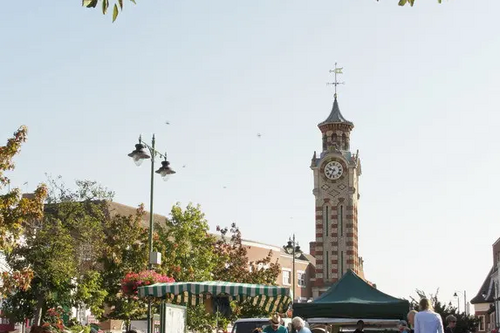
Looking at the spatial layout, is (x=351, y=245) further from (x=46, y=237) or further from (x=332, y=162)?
(x=46, y=237)

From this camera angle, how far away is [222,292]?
20.8 meters

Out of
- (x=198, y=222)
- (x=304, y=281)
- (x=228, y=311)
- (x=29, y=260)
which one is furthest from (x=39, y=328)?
(x=304, y=281)

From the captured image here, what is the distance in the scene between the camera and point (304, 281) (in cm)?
8894

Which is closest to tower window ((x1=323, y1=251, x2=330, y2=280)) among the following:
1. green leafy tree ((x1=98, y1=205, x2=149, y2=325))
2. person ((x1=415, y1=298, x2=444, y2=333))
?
green leafy tree ((x1=98, y1=205, x2=149, y2=325))

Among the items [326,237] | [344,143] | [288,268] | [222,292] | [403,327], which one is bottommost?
[403,327]

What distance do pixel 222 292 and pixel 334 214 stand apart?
2236 inches

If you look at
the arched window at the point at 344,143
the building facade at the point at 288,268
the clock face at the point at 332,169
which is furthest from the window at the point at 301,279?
the arched window at the point at 344,143

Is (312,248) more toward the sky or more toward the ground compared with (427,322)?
more toward the sky

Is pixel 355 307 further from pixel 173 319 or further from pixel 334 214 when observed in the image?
pixel 334 214

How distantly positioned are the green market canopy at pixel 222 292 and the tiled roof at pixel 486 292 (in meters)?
65.8

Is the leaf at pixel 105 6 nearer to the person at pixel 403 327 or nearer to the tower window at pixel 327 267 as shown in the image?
the person at pixel 403 327

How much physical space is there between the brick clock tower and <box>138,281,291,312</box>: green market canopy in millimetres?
54426

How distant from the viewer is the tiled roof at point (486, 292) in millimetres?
83838

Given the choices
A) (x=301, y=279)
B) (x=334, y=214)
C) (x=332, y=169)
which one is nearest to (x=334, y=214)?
(x=334, y=214)
